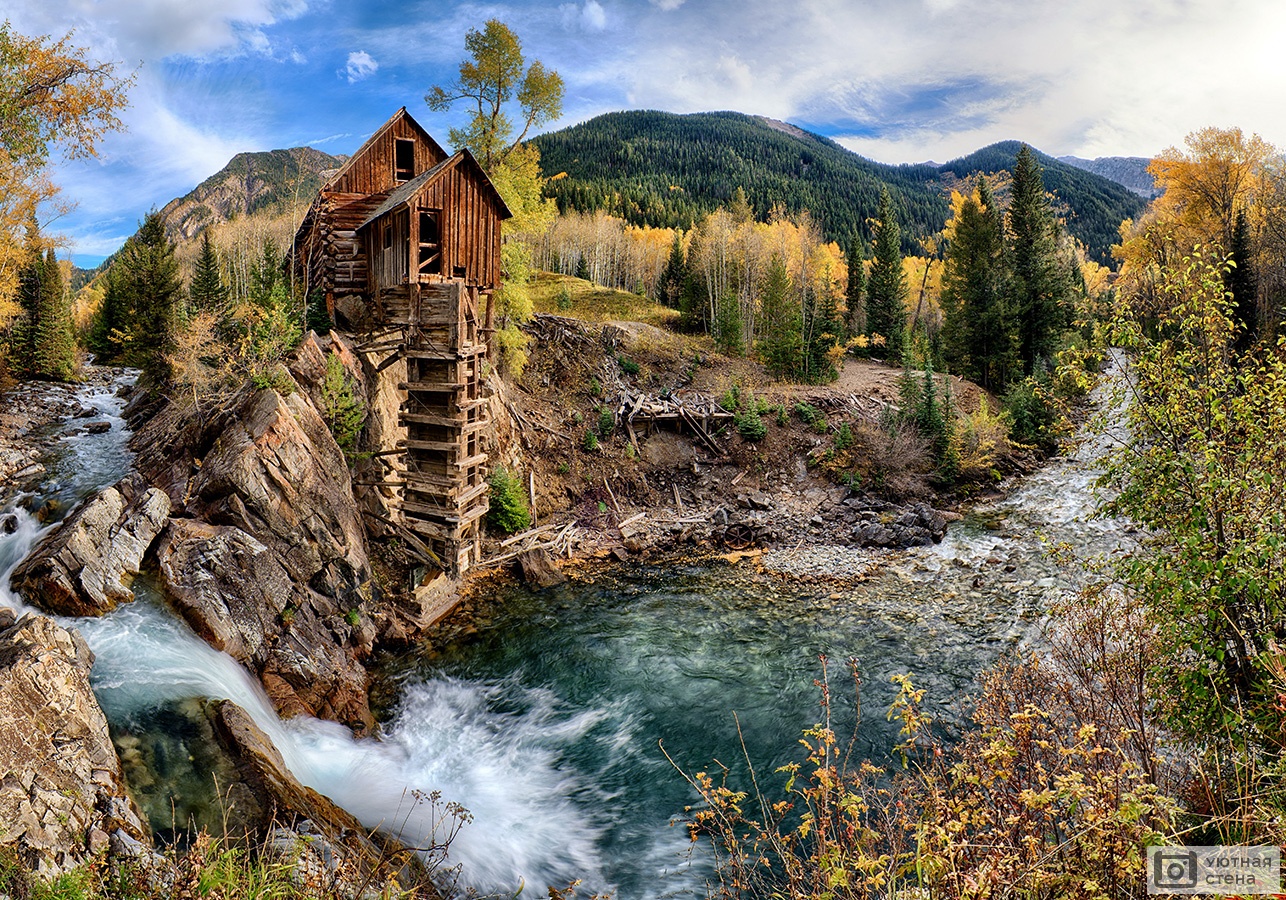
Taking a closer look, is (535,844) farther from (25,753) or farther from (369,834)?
(25,753)

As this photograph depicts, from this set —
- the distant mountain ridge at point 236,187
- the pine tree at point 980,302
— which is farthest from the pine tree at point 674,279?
the distant mountain ridge at point 236,187

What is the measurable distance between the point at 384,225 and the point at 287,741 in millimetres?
13885

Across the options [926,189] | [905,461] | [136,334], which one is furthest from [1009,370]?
[926,189]

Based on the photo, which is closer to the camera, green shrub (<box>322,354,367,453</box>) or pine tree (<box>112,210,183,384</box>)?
green shrub (<box>322,354,367,453</box>)

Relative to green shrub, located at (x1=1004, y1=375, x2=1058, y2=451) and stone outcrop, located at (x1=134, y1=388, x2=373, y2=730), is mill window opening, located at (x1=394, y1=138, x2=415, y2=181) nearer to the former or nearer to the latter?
stone outcrop, located at (x1=134, y1=388, x2=373, y2=730)

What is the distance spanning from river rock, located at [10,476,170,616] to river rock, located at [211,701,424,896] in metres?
3.42

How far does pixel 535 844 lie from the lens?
9.41 m

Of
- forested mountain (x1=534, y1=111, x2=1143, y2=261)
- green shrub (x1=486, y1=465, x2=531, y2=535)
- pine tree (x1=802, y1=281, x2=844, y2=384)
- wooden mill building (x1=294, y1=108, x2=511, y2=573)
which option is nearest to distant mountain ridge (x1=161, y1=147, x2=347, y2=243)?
forested mountain (x1=534, y1=111, x2=1143, y2=261)

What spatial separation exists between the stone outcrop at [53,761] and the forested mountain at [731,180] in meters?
90.8

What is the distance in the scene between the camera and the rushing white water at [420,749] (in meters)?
9.00

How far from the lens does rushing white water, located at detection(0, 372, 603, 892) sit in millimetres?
9000

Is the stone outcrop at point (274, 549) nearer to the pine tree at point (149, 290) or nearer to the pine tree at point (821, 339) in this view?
the pine tree at point (149, 290)

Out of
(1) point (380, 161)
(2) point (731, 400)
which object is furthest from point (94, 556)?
(2) point (731, 400)

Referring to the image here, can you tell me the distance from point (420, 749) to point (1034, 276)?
131 ft
